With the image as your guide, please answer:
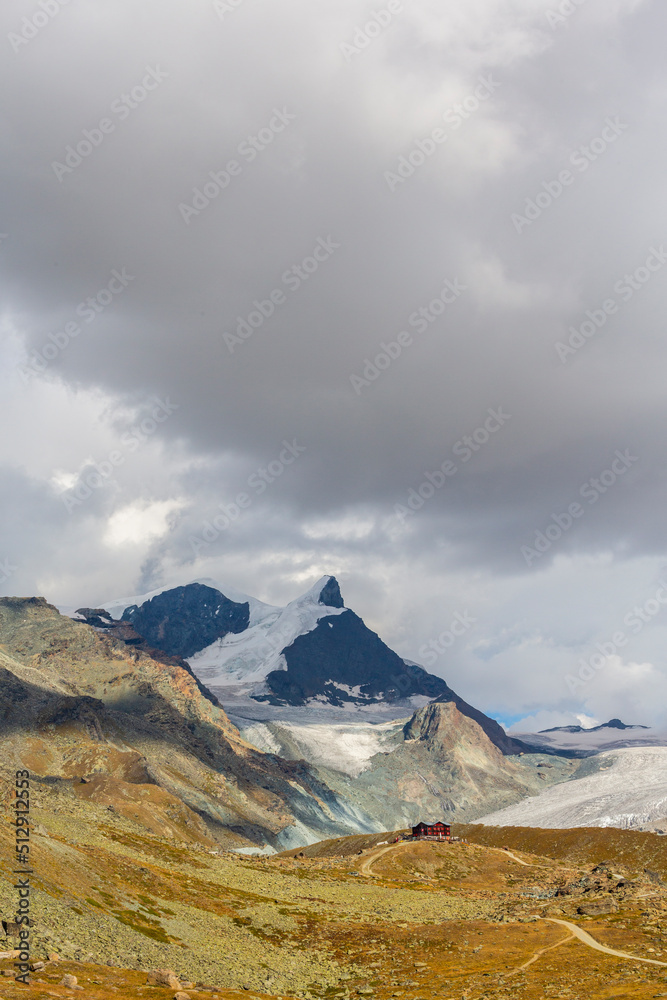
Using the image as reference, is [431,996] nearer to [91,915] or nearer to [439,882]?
[91,915]

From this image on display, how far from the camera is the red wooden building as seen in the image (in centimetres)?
18400

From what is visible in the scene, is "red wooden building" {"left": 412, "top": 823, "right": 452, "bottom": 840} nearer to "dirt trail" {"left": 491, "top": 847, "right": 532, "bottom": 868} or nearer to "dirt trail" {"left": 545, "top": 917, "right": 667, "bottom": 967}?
"dirt trail" {"left": 491, "top": 847, "right": 532, "bottom": 868}

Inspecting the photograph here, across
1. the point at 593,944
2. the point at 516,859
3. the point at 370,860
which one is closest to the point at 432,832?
the point at 516,859

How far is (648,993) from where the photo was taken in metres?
44.1

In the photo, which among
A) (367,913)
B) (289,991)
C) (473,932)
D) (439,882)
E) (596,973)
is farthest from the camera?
(439,882)

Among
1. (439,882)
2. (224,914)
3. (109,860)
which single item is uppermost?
(109,860)

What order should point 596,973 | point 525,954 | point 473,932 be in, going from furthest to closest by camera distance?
point 473,932 < point 525,954 < point 596,973

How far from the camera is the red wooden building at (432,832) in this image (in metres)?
184

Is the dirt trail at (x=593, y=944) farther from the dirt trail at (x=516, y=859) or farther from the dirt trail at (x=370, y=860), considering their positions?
Answer: the dirt trail at (x=516, y=859)

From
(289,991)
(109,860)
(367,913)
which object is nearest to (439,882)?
(367,913)

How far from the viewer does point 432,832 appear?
184875 millimetres

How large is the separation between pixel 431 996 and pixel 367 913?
37.7 m

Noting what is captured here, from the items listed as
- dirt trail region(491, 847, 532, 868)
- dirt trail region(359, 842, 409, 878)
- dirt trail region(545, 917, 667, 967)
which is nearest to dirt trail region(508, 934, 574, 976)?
dirt trail region(545, 917, 667, 967)

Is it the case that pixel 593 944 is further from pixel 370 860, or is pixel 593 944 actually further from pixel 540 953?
pixel 370 860
